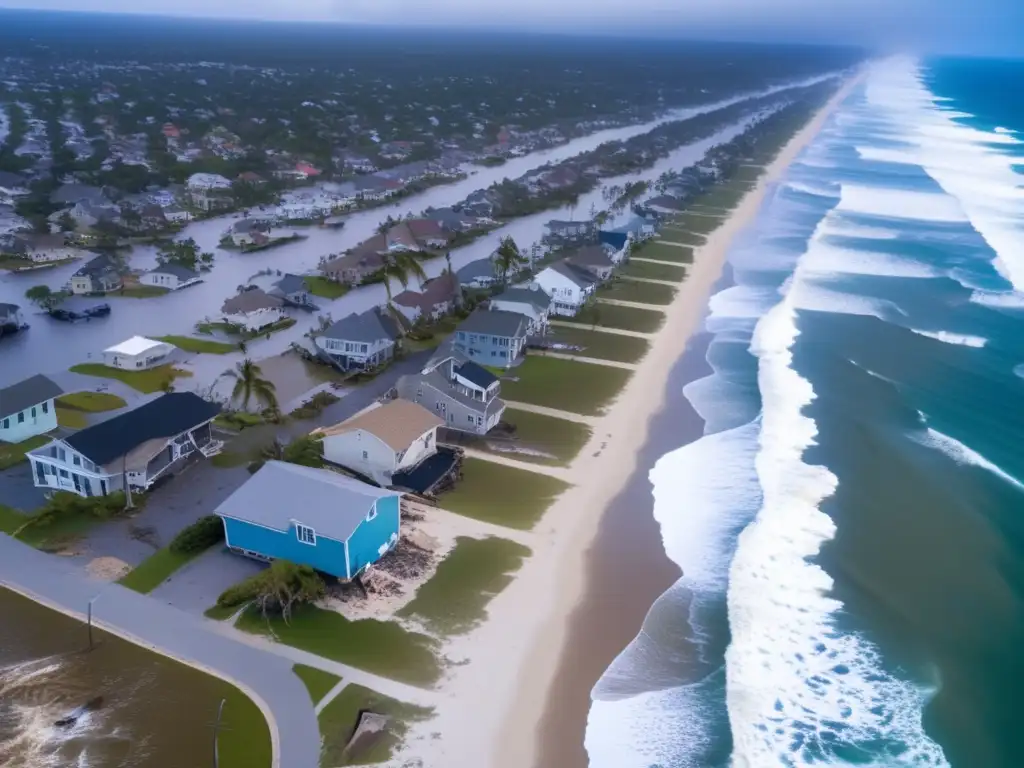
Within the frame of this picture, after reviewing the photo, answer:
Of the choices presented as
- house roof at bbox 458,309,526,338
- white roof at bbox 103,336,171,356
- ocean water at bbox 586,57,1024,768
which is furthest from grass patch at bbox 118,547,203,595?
house roof at bbox 458,309,526,338

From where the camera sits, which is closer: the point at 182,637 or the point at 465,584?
the point at 182,637

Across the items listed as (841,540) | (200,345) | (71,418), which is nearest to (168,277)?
(200,345)

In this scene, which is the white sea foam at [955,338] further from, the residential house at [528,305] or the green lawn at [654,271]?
the residential house at [528,305]

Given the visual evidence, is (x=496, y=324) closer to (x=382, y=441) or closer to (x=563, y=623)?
(x=382, y=441)

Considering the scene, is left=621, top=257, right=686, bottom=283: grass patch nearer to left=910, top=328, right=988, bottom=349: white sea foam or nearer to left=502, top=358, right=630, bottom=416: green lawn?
left=910, top=328, right=988, bottom=349: white sea foam

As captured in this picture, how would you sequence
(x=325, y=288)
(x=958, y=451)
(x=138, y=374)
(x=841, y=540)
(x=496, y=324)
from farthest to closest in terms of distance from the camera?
(x=325, y=288) → (x=496, y=324) → (x=138, y=374) → (x=958, y=451) → (x=841, y=540)

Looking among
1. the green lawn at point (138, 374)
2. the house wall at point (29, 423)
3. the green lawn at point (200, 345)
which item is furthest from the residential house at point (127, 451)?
the green lawn at point (200, 345)

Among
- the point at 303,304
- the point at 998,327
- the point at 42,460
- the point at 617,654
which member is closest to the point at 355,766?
the point at 617,654
